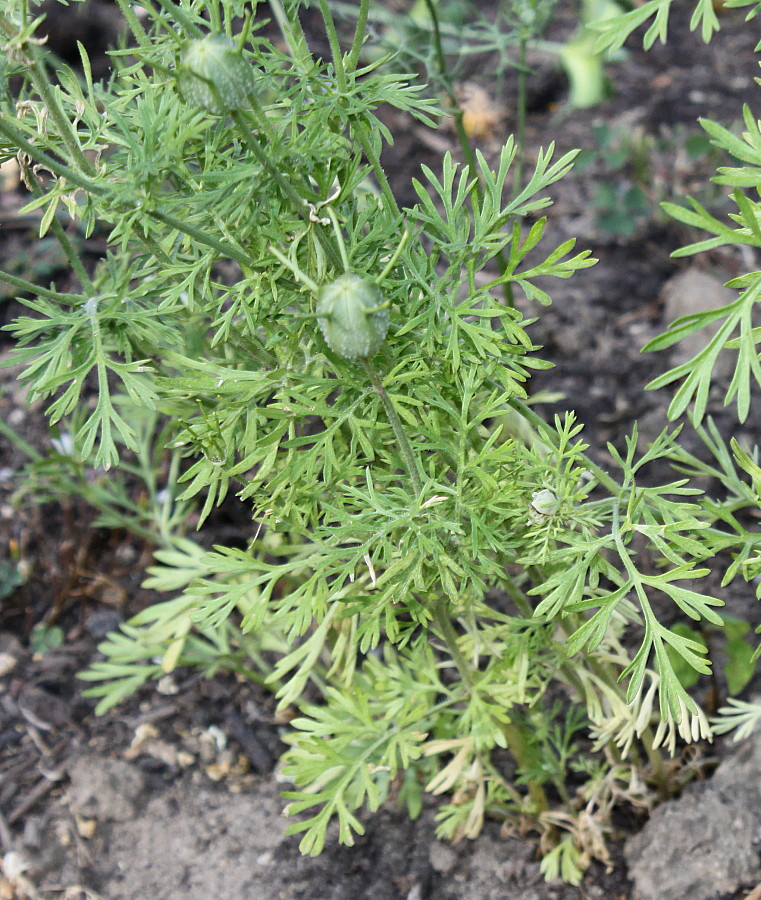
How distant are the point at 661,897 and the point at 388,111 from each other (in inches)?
93.4

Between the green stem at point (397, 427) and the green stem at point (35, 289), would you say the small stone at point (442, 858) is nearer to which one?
the green stem at point (397, 427)

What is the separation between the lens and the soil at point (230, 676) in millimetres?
1603

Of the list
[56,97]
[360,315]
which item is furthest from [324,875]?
[56,97]

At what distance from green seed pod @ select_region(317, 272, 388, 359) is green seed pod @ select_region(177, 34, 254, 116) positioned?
192 millimetres

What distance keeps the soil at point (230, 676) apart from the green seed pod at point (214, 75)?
1080 millimetres

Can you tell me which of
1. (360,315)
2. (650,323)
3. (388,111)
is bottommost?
(650,323)

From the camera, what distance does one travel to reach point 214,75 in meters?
0.83

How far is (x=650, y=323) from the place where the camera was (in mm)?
2355

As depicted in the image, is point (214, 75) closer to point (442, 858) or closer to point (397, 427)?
point (397, 427)

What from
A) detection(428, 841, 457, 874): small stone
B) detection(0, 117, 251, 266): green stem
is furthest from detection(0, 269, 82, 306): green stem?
detection(428, 841, 457, 874): small stone

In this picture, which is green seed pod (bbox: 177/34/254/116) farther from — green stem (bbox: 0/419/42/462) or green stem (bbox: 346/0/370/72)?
green stem (bbox: 0/419/42/462)

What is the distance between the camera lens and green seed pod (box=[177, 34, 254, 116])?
2.69 feet

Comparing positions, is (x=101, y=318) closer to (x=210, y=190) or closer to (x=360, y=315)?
(x=210, y=190)

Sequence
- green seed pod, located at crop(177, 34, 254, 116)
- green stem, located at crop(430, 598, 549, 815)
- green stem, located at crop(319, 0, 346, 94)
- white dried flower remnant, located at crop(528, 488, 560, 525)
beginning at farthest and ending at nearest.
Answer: green stem, located at crop(430, 598, 549, 815) < white dried flower remnant, located at crop(528, 488, 560, 525) < green stem, located at crop(319, 0, 346, 94) < green seed pod, located at crop(177, 34, 254, 116)
